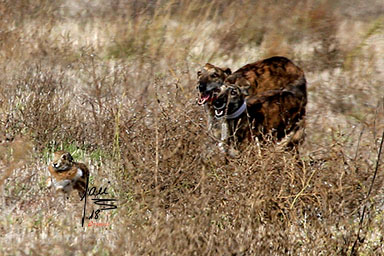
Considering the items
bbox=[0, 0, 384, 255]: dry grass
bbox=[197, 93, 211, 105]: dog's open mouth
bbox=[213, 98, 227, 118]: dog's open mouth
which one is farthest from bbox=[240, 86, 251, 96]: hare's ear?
bbox=[0, 0, 384, 255]: dry grass

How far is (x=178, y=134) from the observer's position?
19.7ft

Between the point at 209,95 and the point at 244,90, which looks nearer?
the point at 209,95

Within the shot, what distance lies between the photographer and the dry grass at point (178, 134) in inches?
195

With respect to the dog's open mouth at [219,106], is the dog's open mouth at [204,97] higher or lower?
higher

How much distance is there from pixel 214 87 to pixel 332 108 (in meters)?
3.60

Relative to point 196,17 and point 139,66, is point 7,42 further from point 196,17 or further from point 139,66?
point 196,17

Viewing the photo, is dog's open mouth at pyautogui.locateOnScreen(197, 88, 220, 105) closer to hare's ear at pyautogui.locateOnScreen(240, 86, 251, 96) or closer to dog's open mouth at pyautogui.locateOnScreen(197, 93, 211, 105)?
dog's open mouth at pyautogui.locateOnScreen(197, 93, 211, 105)

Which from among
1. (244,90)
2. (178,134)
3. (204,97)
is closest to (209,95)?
(204,97)

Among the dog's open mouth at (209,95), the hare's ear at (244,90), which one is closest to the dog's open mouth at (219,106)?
the dog's open mouth at (209,95)

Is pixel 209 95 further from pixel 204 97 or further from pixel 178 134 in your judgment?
pixel 178 134

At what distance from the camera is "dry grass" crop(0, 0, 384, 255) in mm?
4961

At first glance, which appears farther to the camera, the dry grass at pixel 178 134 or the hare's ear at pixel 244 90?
the hare's ear at pixel 244 90

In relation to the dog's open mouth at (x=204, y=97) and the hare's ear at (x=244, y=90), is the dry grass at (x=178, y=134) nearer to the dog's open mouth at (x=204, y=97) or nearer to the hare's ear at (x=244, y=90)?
the dog's open mouth at (x=204, y=97)

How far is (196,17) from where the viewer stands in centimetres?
1280
